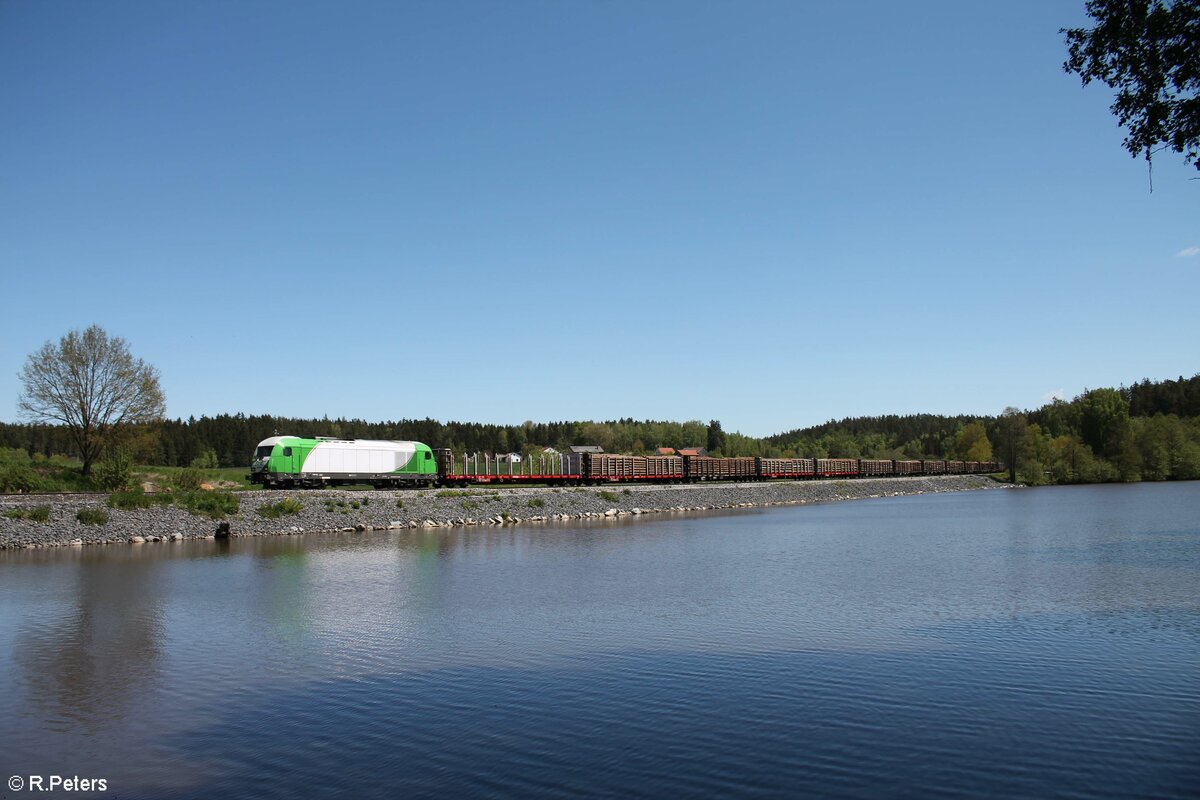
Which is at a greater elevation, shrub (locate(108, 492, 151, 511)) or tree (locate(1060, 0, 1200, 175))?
tree (locate(1060, 0, 1200, 175))

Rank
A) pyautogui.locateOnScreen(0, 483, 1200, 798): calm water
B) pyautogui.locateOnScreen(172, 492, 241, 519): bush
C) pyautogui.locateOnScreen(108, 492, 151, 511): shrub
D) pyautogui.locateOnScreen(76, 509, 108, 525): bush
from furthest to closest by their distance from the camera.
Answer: pyautogui.locateOnScreen(172, 492, 241, 519): bush, pyautogui.locateOnScreen(108, 492, 151, 511): shrub, pyautogui.locateOnScreen(76, 509, 108, 525): bush, pyautogui.locateOnScreen(0, 483, 1200, 798): calm water

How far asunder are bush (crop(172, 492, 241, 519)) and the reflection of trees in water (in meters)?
16.2

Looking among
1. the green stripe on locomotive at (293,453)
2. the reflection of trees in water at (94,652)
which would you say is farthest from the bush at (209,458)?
the reflection of trees in water at (94,652)

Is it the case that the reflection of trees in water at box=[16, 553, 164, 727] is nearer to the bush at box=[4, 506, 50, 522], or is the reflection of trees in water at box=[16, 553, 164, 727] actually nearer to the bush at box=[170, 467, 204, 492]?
the bush at box=[4, 506, 50, 522]

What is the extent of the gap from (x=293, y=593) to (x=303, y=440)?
31.5 m

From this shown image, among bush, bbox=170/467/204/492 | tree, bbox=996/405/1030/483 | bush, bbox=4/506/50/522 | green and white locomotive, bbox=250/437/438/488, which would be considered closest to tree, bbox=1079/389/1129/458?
tree, bbox=996/405/1030/483

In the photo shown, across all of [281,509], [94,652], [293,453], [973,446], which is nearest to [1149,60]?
[94,652]

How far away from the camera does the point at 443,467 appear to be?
62094mm

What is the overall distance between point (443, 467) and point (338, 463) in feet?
33.5

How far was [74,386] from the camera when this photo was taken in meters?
55.4

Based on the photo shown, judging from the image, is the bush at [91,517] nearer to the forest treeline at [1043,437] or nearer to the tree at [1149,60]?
the tree at [1149,60]

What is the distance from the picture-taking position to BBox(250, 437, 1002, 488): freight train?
168ft

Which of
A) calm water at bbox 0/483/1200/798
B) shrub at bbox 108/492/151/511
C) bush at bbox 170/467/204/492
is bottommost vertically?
calm water at bbox 0/483/1200/798

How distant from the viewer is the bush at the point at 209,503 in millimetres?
39562
